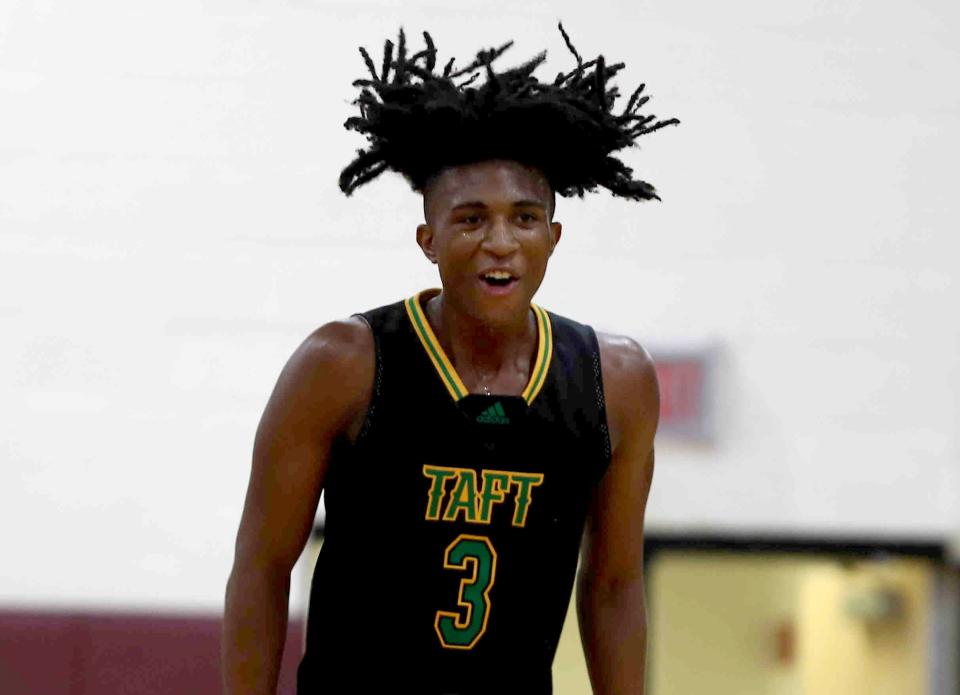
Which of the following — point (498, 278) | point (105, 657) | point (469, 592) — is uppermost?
point (498, 278)

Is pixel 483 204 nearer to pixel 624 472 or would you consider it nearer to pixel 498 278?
pixel 498 278

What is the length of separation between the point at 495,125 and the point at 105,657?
232 centimetres

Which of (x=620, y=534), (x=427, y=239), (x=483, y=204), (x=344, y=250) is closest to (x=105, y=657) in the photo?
(x=344, y=250)

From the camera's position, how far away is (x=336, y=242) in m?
4.12

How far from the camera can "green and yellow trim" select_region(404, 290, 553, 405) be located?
2109 mm

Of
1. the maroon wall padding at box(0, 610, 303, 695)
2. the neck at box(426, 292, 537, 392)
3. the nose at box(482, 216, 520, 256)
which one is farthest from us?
the maroon wall padding at box(0, 610, 303, 695)

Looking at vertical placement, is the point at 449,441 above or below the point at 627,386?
below

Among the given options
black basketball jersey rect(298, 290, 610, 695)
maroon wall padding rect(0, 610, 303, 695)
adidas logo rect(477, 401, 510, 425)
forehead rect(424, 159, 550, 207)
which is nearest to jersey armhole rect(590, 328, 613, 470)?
black basketball jersey rect(298, 290, 610, 695)

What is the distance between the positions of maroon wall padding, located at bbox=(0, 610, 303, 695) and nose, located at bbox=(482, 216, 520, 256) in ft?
6.87

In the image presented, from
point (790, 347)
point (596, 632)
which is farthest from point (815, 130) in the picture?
point (596, 632)

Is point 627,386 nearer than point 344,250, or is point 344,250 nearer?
point 627,386

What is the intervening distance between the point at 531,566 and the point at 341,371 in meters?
0.36

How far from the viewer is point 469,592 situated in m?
2.10

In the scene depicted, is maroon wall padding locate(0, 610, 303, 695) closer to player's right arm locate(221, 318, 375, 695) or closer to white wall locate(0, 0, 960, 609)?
white wall locate(0, 0, 960, 609)
